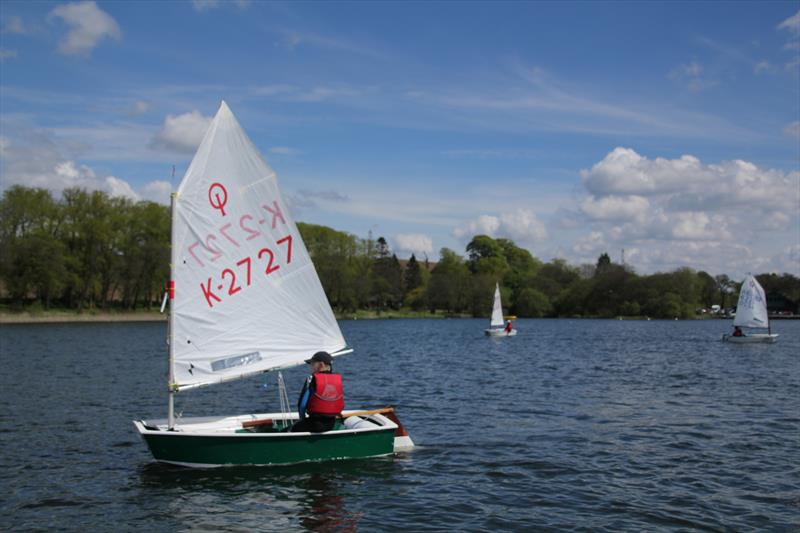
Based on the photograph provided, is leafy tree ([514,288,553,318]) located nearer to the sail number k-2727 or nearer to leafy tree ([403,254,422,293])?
leafy tree ([403,254,422,293])

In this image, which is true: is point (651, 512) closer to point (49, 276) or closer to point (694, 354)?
point (694, 354)

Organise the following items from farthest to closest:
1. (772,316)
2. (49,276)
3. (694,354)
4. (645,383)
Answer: (772,316) → (49,276) → (694,354) → (645,383)

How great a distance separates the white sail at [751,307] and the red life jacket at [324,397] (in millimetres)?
47835

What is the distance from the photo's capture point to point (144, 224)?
279 feet

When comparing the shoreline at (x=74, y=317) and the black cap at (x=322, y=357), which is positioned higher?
the black cap at (x=322, y=357)

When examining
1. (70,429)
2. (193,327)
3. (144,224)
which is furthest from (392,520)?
(144,224)

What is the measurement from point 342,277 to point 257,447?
97.4m

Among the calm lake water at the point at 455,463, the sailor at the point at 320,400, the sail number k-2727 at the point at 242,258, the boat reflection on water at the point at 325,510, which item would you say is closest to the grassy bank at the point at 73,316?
the calm lake water at the point at 455,463

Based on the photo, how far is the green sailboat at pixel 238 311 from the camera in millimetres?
13094

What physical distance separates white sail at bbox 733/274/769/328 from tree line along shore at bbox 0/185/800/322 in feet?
196

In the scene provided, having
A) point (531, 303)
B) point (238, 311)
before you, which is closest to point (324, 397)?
point (238, 311)

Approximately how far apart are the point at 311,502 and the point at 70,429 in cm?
892

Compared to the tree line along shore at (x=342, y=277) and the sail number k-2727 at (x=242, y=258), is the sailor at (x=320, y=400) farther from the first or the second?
the tree line along shore at (x=342, y=277)

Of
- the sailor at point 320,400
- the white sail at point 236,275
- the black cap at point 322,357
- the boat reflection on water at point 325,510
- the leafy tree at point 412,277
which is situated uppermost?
the leafy tree at point 412,277
